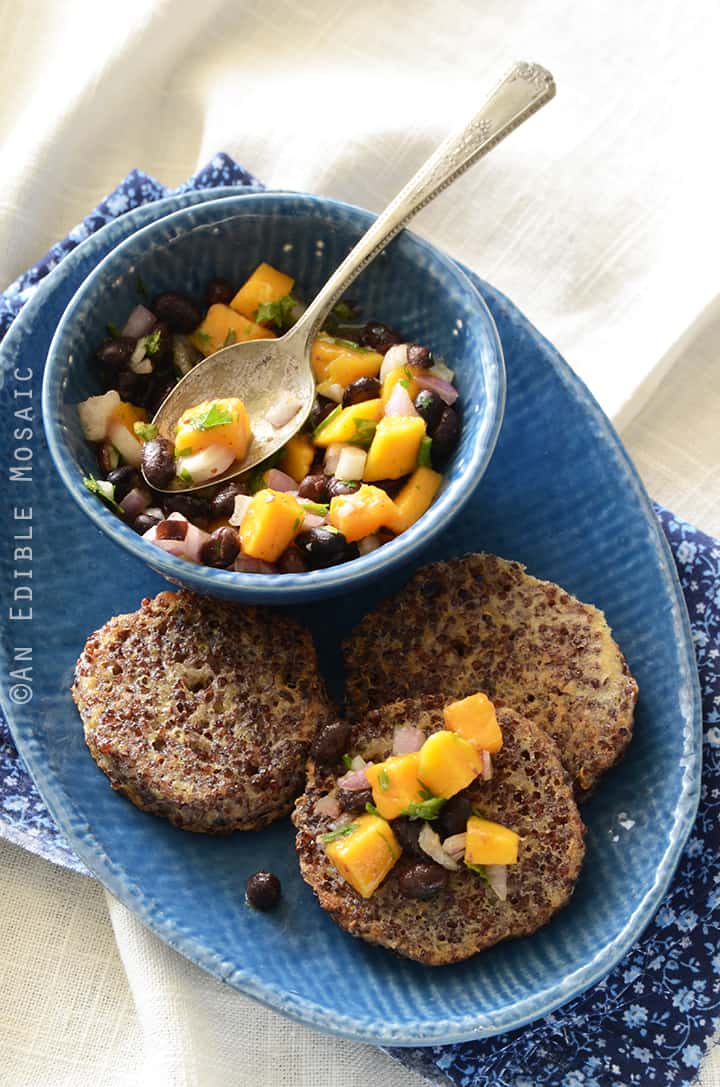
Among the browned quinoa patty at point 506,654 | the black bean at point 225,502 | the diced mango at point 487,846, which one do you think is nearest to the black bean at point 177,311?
the black bean at point 225,502

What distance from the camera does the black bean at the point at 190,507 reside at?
389cm

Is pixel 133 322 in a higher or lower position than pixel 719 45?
lower

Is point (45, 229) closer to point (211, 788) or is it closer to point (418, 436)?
point (418, 436)

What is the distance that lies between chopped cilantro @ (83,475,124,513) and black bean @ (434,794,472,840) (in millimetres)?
1342

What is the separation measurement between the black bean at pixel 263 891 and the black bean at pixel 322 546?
97 centimetres

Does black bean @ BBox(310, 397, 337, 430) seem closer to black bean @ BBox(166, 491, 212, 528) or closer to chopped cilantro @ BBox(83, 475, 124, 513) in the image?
black bean @ BBox(166, 491, 212, 528)

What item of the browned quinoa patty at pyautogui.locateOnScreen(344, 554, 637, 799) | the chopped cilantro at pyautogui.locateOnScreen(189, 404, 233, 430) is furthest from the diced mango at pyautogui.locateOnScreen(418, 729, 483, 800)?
the chopped cilantro at pyautogui.locateOnScreen(189, 404, 233, 430)

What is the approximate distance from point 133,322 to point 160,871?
1.78 metres

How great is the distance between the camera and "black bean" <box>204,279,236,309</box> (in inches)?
168

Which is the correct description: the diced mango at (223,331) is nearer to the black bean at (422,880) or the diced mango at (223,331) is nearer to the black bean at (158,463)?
the black bean at (158,463)

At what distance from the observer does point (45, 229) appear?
17.5 feet

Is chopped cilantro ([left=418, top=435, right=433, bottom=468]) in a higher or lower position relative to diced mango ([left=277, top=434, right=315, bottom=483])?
higher

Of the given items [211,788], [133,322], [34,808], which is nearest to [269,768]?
[211,788]

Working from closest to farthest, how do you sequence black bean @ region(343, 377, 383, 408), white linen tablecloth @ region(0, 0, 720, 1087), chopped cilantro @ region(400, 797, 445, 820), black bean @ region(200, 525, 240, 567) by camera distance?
1. chopped cilantro @ region(400, 797, 445, 820)
2. black bean @ region(200, 525, 240, 567)
3. black bean @ region(343, 377, 383, 408)
4. white linen tablecloth @ region(0, 0, 720, 1087)
